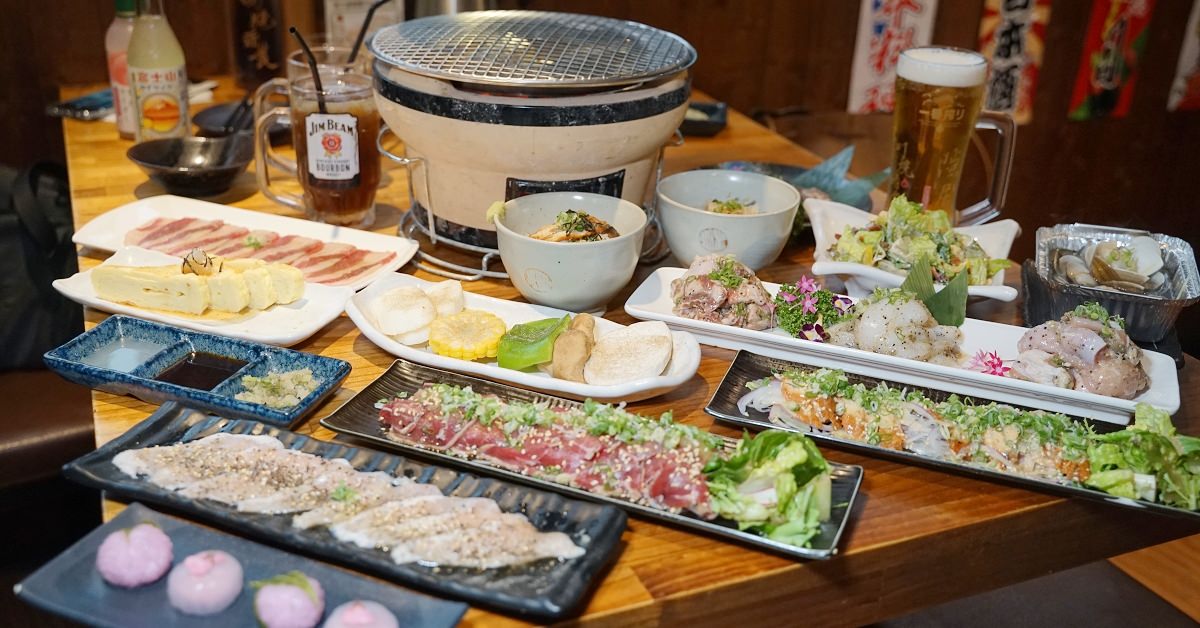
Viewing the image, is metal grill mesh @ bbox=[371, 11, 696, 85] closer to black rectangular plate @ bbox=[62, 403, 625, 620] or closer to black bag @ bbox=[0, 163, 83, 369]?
black rectangular plate @ bbox=[62, 403, 625, 620]

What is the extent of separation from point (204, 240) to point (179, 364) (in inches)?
20.7

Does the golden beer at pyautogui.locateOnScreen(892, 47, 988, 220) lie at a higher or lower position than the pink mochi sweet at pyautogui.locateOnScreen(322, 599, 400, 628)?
higher

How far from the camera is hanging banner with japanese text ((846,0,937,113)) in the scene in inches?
145

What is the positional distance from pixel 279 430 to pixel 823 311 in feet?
2.93

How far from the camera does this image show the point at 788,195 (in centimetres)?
203

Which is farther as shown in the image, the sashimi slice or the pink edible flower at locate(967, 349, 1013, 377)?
the sashimi slice

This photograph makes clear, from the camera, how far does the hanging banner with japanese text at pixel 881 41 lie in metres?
3.69

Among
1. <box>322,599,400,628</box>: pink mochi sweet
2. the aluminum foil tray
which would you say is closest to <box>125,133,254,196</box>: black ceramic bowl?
<box>322,599,400,628</box>: pink mochi sweet

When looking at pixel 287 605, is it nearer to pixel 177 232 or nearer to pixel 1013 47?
pixel 177 232

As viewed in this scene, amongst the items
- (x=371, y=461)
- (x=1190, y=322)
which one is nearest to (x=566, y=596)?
(x=371, y=461)

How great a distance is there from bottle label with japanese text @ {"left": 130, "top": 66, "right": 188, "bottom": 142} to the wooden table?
1231 millimetres

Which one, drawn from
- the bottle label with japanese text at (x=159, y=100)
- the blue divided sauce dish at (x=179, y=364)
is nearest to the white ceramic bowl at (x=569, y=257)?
the blue divided sauce dish at (x=179, y=364)

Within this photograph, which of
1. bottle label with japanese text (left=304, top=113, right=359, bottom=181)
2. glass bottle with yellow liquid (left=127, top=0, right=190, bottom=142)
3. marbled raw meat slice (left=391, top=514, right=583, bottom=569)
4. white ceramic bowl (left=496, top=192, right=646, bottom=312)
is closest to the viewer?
marbled raw meat slice (left=391, top=514, right=583, bottom=569)

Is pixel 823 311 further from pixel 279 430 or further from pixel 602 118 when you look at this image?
pixel 279 430
